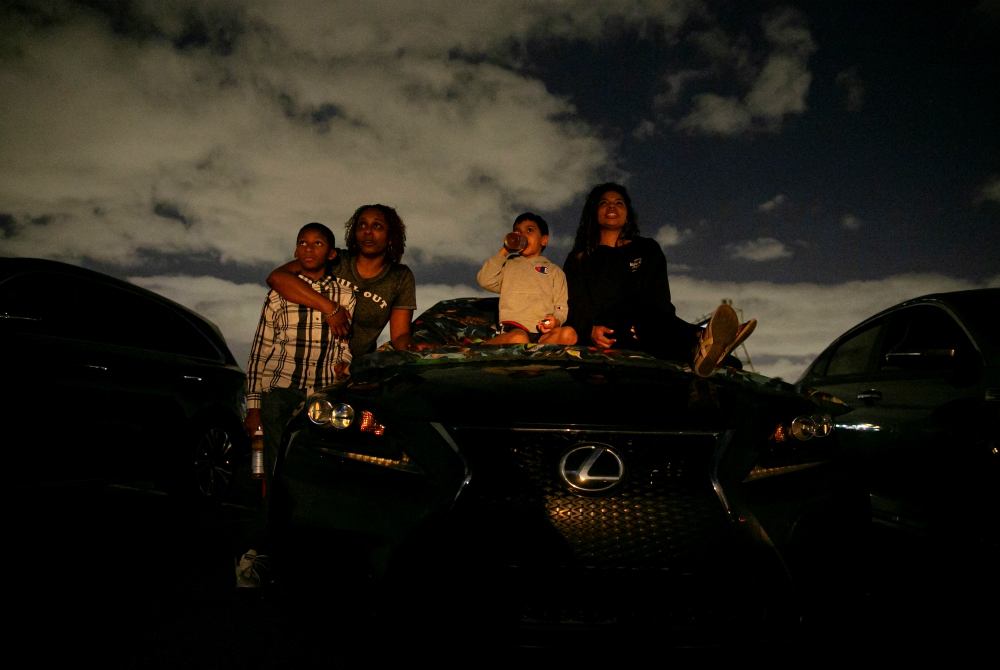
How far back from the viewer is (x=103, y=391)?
4586mm

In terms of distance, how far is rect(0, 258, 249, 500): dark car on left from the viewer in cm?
408

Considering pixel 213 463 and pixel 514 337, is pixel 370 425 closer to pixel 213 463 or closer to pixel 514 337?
pixel 514 337

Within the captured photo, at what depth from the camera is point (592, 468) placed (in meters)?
1.84

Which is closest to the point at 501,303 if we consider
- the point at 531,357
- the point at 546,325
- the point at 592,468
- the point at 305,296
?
the point at 546,325

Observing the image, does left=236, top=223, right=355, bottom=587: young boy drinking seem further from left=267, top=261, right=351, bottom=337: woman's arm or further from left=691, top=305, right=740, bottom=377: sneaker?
left=691, top=305, right=740, bottom=377: sneaker

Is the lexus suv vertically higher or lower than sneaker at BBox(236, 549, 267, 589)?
higher

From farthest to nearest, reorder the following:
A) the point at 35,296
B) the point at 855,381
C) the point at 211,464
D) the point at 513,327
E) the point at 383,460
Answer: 1. the point at 211,464
2. the point at 855,381
3. the point at 35,296
4. the point at 513,327
5. the point at 383,460

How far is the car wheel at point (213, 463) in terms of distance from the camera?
541 centimetres

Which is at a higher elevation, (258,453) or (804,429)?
(804,429)

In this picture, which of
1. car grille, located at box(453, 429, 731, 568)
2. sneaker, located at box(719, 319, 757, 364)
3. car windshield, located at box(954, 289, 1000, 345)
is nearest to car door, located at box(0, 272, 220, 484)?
car grille, located at box(453, 429, 731, 568)

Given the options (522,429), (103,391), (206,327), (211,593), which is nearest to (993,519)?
(522,429)

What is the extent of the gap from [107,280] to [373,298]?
241 centimetres

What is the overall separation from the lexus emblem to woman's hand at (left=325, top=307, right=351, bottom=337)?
1840 millimetres

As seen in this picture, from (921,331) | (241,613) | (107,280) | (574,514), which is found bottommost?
(241,613)
